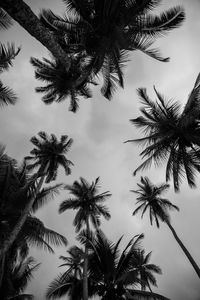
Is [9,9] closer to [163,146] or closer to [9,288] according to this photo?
[163,146]

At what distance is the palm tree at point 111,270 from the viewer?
10148 millimetres

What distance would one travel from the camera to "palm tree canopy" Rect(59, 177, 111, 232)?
70.1 ft

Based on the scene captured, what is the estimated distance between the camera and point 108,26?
26.9 ft

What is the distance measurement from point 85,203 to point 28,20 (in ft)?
61.8

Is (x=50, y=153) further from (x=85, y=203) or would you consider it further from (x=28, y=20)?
(x=28, y=20)

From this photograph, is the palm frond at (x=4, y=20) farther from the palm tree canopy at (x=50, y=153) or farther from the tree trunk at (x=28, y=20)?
the palm tree canopy at (x=50, y=153)

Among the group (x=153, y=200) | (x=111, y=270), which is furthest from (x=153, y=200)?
(x=111, y=270)

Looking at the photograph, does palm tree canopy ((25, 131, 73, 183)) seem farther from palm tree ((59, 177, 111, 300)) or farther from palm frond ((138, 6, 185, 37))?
palm frond ((138, 6, 185, 37))

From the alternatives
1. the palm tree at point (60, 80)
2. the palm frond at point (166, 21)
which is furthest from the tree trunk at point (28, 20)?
the palm frond at point (166, 21)

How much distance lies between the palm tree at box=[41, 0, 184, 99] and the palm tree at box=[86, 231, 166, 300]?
28.5ft

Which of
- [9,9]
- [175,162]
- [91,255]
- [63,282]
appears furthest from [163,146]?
[63,282]

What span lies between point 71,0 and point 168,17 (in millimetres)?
4352

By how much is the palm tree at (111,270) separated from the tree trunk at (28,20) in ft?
30.7

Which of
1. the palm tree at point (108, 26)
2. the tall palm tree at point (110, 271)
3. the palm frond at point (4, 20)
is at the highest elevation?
the palm tree at point (108, 26)
